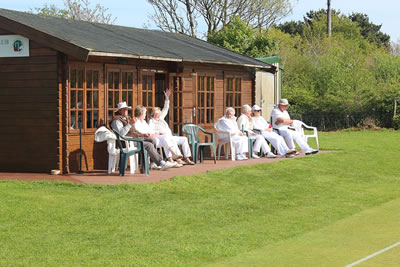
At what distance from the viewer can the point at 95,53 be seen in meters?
11.9

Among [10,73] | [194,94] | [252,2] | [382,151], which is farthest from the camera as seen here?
[252,2]

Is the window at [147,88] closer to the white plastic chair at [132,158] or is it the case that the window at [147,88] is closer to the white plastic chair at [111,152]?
the white plastic chair at [132,158]

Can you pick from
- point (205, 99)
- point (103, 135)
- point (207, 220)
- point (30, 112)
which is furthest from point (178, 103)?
point (207, 220)

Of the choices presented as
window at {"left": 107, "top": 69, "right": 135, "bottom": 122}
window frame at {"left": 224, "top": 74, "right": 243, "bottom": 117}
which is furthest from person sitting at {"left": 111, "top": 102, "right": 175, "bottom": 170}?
window frame at {"left": 224, "top": 74, "right": 243, "bottom": 117}

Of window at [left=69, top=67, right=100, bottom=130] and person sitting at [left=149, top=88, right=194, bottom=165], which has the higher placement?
window at [left=69, top=67, right=100, bottom=130]

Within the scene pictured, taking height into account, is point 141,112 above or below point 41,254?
above

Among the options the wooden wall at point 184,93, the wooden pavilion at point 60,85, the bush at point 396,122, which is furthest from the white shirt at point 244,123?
the bush at point 396,122

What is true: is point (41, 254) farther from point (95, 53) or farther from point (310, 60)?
point (310, 60)

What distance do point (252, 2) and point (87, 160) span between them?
28.0 meters

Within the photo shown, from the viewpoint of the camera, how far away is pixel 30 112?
496 inches

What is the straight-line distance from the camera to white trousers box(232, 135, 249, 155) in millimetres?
15352

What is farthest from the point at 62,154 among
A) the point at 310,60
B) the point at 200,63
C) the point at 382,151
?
the point at 310,60

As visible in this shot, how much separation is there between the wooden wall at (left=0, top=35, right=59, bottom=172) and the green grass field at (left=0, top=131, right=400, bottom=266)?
1.70 meters

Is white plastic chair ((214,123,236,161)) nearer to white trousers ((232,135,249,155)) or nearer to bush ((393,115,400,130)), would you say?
white trousers ((232,135,249,155))
